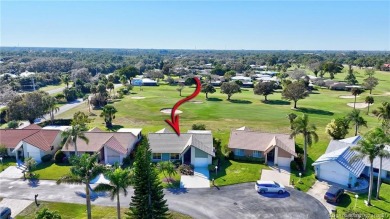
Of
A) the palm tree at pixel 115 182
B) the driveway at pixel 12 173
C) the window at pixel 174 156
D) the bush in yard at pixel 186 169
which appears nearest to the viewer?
the palm tree at pixel 115 182

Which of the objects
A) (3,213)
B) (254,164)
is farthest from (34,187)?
(254,164)

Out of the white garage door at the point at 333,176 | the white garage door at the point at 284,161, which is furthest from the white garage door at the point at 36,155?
the white garage door at the point at 333,176

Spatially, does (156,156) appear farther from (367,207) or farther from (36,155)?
(367,207)

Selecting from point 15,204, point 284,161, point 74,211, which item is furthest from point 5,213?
point 284,161

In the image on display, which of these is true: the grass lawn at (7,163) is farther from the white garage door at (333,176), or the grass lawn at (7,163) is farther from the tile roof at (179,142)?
the white garage door at (333,176)

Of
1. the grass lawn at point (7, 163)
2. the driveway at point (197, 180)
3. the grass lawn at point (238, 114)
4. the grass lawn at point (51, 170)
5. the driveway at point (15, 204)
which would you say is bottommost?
the driveway at point (15, 204)

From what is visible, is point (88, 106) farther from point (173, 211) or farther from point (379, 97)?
point (379, 97)

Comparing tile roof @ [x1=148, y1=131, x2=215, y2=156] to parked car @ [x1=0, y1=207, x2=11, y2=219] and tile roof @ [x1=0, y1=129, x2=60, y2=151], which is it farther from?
parked car @ [x1=0, y1=207, x2=11, y2=219]
